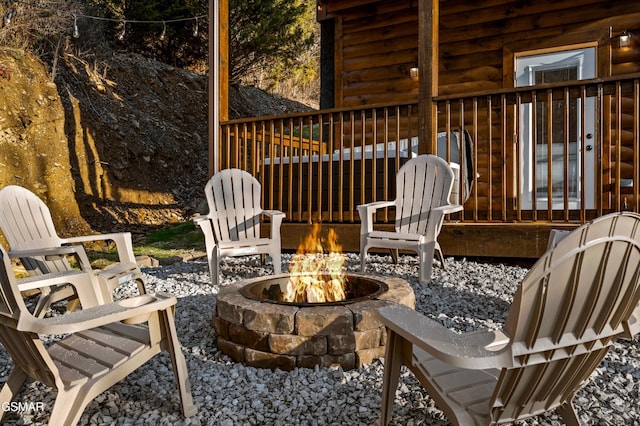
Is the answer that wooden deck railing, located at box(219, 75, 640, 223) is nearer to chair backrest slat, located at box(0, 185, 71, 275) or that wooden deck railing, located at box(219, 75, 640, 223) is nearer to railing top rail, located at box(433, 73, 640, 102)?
railing top rail, located at box(433, 73, 640, 102)

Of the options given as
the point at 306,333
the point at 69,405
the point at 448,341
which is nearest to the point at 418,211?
the point at 306,333

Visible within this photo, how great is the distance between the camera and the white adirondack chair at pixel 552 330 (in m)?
1.10

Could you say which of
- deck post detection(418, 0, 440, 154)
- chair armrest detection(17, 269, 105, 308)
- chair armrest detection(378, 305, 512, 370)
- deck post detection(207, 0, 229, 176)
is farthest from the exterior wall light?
chair armrest detection(17, 269, 105, 308)

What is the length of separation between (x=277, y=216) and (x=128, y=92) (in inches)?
322

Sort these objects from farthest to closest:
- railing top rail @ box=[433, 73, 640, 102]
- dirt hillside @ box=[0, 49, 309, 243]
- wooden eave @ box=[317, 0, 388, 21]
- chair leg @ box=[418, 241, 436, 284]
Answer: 1. wooden eave @ box=[317, 0, 388, 21]
2. dirt hillside @ box=[0, 49, 309, 243]
3. railing top rail @ box=[433, 73, 640, 102]
4. chair leg @ box=[418, 241, 436, 284]

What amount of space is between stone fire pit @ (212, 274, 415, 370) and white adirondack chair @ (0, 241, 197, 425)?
459mm

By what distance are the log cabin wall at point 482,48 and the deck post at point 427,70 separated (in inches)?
12.6

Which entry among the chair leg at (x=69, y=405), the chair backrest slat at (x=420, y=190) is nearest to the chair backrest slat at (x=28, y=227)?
the chair leg at (x=69, y=405)

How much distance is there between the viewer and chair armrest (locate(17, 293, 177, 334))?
132 centimetres

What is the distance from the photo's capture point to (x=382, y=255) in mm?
4891

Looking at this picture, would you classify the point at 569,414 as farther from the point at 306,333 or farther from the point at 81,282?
the point at 81,282

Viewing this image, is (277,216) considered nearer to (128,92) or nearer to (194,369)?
(194,369)

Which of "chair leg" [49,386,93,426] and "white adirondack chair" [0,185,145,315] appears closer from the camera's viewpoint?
"chair leg" [49,386,93,426]

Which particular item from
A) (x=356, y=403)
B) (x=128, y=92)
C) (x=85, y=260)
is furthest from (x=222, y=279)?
(x=128, y=92)
